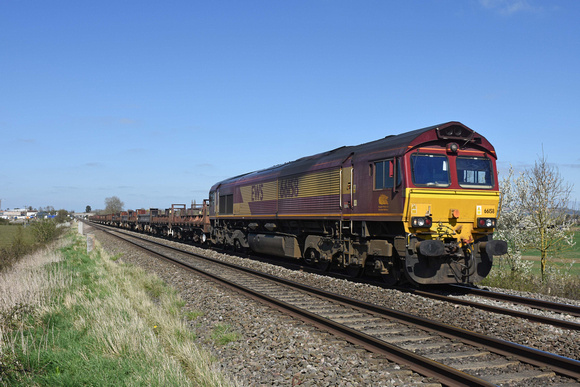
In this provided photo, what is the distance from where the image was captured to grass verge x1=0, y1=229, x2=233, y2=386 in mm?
5855

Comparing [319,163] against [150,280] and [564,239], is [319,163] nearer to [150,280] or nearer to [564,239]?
[150,280]

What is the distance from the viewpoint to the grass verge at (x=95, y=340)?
5855mm

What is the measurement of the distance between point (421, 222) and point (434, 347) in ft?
15.4

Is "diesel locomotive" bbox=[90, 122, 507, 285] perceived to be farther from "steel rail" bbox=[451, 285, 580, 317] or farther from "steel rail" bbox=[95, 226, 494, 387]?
"steel rail" bbox=[95, 226, 494, 387]

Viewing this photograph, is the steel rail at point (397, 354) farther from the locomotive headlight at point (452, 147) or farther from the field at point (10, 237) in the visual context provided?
the field at point (10, 237)

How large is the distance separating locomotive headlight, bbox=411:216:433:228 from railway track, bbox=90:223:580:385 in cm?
256

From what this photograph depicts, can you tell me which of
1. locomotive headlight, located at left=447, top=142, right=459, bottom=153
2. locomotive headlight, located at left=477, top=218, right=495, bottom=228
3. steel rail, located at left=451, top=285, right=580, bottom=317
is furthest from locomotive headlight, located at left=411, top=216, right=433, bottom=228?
steel rail, located at left=451, top=285, right=580, bottom=317

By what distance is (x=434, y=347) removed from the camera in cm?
710

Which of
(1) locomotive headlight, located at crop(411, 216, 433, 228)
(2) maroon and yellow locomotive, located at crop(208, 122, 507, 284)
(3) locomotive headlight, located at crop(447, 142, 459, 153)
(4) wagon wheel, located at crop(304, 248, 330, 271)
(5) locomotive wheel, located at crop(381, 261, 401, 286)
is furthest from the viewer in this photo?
(4) wagon wheel, located at crop(304, 248, 330, 271)

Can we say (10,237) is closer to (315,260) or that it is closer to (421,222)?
(315,260)

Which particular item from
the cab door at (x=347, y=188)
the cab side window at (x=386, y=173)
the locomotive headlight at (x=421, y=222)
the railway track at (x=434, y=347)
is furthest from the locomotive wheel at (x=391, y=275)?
the railway track at (x=434, y=347)

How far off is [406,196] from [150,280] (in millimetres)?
8172

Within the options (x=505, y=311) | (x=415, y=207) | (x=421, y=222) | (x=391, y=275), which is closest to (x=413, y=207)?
(x=415, y=207)

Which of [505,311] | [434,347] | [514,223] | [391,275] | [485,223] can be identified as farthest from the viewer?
[514,223]
